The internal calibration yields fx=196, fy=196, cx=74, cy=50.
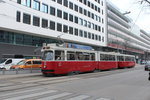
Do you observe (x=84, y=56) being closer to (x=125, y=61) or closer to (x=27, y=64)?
(x=27, y=64)

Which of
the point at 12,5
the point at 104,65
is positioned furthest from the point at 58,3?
the point at 104,65

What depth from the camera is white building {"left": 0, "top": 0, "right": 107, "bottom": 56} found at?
33.8 m

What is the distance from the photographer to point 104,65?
29.6m

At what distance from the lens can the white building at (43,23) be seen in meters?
33.8

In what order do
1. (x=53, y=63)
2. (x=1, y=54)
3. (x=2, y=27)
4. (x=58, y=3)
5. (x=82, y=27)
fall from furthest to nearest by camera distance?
1. (x=82, y=27)
2. (x=58, y=3)
3. (x=1, y=54)
4. (x=2, y=27)
5. (x=53, y=63)

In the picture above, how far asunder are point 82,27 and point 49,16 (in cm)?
1261

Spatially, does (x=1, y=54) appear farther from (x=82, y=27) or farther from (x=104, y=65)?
(x=82, y=27)

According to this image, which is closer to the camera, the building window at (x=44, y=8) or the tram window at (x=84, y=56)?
the tram window at (x=84, y=56)

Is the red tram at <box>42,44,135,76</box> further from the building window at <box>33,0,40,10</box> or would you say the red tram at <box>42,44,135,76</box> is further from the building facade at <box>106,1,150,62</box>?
the building facade at <box>106,1,150,62</box>

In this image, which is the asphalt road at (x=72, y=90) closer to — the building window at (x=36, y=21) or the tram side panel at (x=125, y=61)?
the tram side panel at (x=125, y=61)

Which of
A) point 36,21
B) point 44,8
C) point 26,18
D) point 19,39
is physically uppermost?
point 44,8

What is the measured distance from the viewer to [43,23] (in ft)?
128

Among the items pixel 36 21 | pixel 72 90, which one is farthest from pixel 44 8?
pixel 72 90

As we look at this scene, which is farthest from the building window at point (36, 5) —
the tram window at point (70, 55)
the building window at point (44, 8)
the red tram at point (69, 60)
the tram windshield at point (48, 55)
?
the tram windshield at point (48, 55)
